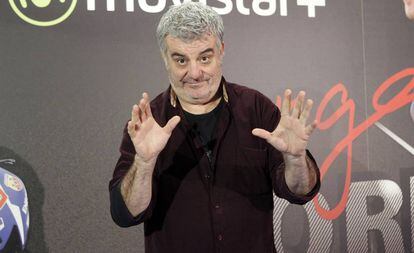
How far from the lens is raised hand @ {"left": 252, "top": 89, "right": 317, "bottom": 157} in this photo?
55.8 inches

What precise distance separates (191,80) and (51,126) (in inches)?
46.2

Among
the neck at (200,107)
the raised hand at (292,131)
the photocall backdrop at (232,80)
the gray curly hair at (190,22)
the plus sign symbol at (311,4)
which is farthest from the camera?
the plus sign symbol at (311,4)

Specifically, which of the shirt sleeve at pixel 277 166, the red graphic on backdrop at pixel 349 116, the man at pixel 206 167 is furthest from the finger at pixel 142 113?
the red graphic on backdrop at pixel 349 116

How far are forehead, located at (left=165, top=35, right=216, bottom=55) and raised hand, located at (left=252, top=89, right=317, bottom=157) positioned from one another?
301 millimetres

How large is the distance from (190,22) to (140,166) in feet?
1.49

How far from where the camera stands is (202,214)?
5.14ft

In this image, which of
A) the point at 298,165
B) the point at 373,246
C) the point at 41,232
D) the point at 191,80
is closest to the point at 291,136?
the point at 298,165

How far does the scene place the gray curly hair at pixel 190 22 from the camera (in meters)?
1.52

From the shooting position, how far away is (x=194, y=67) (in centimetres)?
155

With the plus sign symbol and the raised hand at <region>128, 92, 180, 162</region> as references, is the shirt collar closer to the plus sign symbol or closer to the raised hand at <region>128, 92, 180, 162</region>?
the raised hand at <region>128, 92, 180, 162</region>

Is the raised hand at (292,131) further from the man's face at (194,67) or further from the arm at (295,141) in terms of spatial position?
the man's face at (194,67)

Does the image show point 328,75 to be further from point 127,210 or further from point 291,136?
point 127,210

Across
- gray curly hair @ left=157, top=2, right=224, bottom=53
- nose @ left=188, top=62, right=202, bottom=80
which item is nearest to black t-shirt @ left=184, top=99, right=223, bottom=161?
nose @ left=188, top=62, right=202, bottom=80

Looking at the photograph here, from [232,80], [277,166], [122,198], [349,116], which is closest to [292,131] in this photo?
[277,166]
